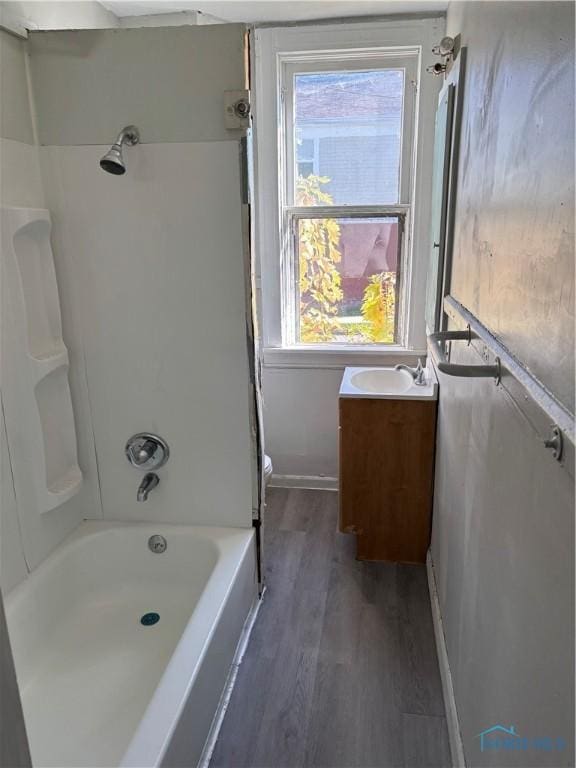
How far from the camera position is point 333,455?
316cm

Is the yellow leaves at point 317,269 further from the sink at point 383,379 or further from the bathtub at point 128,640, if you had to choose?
the bathtub at point 128,640

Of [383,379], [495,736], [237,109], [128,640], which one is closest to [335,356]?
[383,379]

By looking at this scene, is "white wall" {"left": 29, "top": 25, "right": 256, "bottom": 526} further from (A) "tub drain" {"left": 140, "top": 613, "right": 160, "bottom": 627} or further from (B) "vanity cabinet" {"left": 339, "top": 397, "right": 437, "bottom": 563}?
(B) "vanity cabinet" {"left": 339, "top": 397, "right": 437, "bottom": 563}

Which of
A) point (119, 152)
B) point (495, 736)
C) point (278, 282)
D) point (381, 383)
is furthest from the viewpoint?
point (278, 282)

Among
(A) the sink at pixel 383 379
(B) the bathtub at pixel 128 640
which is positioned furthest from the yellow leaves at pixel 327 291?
(B) the bathtub at pixel 128 640

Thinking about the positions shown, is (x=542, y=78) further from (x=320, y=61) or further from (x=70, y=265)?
(x=320, y=61)

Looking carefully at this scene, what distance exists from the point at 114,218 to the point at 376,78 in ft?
5.39

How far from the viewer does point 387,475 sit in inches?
94.3

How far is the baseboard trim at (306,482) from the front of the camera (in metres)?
3.20

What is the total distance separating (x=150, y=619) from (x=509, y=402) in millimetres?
1510

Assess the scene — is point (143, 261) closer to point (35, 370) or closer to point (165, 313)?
point (165, 313)

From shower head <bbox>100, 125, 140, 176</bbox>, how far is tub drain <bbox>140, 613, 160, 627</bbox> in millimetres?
1518

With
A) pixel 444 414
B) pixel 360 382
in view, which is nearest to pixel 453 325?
pixel 444 414

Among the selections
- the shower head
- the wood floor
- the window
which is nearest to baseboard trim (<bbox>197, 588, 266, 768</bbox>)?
the wood floor
